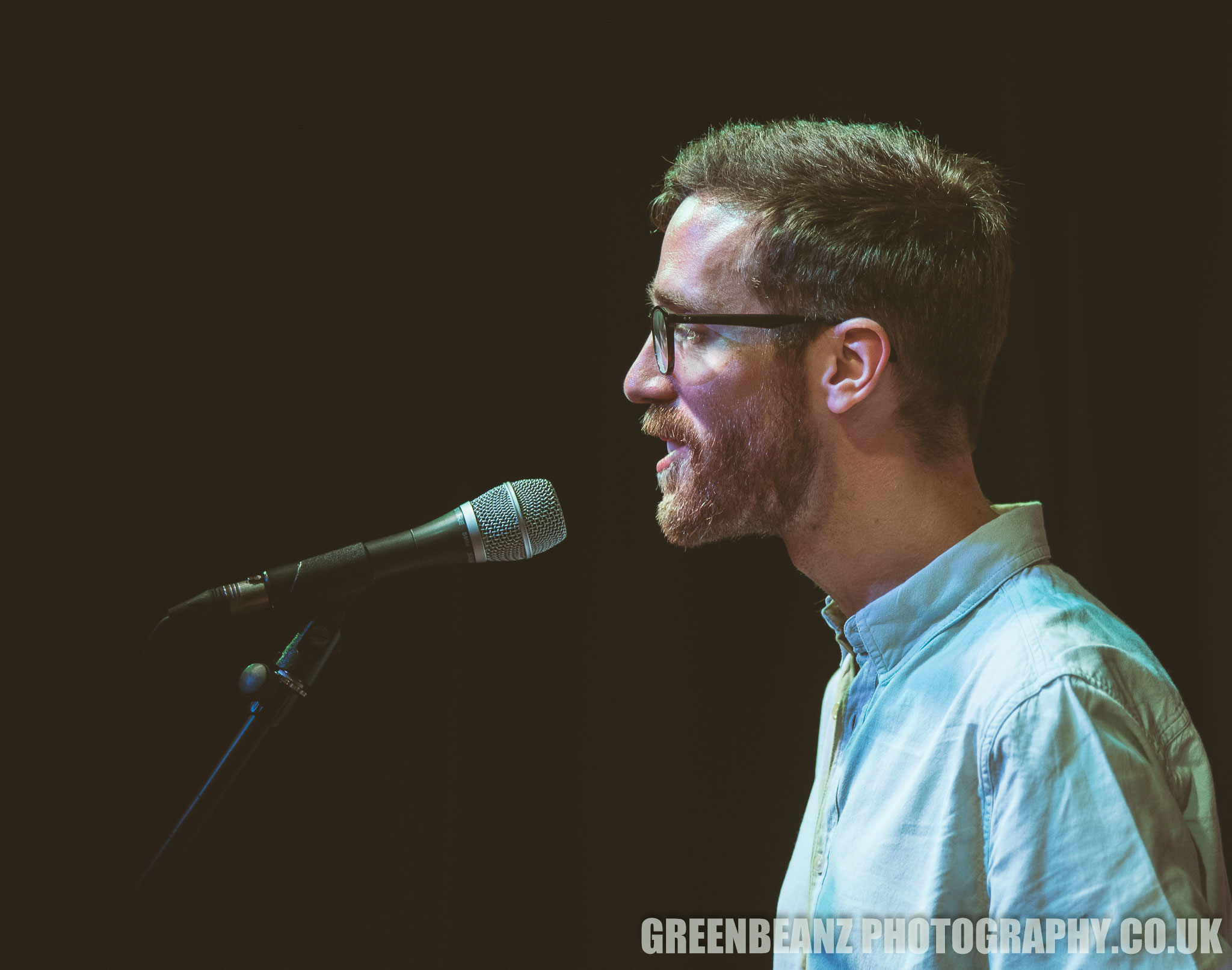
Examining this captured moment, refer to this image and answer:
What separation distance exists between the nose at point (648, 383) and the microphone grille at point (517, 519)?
0.88 feet

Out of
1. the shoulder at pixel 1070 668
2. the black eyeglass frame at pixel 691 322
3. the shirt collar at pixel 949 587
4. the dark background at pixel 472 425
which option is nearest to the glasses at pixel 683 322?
the black eyeglass frame at pixel 691 322

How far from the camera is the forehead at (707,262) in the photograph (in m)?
1.47

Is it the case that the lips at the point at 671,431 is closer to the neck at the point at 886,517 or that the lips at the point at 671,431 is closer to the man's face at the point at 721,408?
the man's face at the point at 721,408

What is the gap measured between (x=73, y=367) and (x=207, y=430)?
0.30 m

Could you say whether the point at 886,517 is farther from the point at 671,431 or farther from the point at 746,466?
the point at 671,431

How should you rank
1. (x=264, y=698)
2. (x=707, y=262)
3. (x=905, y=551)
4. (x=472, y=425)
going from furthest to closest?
(x=472, y=425)
(x=707, y=262)
(x=905, y=551)
(x=264, y=698)

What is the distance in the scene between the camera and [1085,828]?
98 cm

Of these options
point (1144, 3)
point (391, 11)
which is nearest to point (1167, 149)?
point (1144, 3)

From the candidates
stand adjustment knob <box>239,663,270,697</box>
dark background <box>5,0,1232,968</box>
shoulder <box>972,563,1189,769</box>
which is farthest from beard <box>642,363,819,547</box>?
dark background <box>5,0,1232,968</box>

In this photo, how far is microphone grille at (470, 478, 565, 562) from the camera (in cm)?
131

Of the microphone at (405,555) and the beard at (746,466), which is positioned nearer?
the microphone at (405,555)

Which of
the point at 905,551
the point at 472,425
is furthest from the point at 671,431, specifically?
the point at 472,425

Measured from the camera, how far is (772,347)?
1.44 meters

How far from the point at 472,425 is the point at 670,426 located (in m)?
0.93
